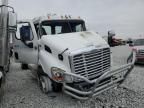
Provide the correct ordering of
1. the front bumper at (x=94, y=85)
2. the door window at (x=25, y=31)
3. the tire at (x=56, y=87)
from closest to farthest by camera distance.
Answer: the front bumper at (x=94, y=85) → the tire at (x=56, y=87) → the door window at (x=25, y=31)

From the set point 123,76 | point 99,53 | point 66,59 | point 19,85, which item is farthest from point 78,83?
point 19,85

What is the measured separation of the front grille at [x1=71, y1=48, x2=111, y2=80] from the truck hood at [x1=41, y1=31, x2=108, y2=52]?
231 millimetres

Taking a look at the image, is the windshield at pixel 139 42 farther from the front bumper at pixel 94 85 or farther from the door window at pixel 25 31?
the door window at pixel 25 31

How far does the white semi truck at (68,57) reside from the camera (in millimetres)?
4867

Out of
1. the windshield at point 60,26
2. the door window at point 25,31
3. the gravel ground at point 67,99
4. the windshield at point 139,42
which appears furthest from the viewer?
the windshield at point 139,42

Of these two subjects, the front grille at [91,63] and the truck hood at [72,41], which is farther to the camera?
the truck hood at [72,41]

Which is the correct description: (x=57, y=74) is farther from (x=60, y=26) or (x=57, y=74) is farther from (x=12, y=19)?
(x=60, y=26)

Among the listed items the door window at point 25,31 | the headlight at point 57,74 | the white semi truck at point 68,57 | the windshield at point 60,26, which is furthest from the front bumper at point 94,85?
the door window at point 25,31

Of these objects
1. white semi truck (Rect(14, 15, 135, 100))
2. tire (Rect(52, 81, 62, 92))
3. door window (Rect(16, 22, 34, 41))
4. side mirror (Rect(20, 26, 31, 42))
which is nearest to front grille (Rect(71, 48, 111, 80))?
white semi truck (Rect(14, 15, 135, 100))

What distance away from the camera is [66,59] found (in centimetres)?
499

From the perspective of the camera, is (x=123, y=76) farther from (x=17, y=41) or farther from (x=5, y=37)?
(x=17, y=41)

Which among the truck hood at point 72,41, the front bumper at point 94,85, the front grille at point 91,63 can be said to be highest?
the truck hood at point 72,41

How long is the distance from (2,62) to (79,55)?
2.01 m

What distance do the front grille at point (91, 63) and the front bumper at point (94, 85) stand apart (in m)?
0.28
